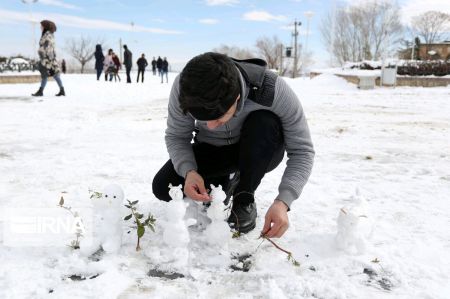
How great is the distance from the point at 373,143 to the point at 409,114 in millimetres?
2967

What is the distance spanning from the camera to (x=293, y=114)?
1.82 meters

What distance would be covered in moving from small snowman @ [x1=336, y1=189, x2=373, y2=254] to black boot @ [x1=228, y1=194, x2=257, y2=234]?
0.44 metres

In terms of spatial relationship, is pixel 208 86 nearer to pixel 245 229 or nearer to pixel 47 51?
pixel 245 229

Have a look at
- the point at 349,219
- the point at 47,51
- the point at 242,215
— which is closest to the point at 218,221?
the point at 242,215

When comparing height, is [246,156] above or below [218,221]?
above

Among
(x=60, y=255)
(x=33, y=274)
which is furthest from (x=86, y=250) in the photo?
(x=33, y=274)

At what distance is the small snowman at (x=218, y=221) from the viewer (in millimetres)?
1743

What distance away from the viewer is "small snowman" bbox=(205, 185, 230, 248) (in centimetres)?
174

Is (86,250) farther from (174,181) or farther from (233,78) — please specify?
(233,78)

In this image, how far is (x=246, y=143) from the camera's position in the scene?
1.83 meters

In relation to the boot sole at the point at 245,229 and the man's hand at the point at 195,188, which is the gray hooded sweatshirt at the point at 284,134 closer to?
the man's hand at the point at 195,188

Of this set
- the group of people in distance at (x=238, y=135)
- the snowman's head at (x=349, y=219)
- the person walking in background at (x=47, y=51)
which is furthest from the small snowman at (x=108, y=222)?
the person walking in background at (x=47, y=51)

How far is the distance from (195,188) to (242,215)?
0.29 m

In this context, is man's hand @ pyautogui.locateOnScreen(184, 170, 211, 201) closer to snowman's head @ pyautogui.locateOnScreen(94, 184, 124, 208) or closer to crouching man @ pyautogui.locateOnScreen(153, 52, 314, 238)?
crouching man @ pyautogui.locateOnScreen(153, 52, 314, 238)
